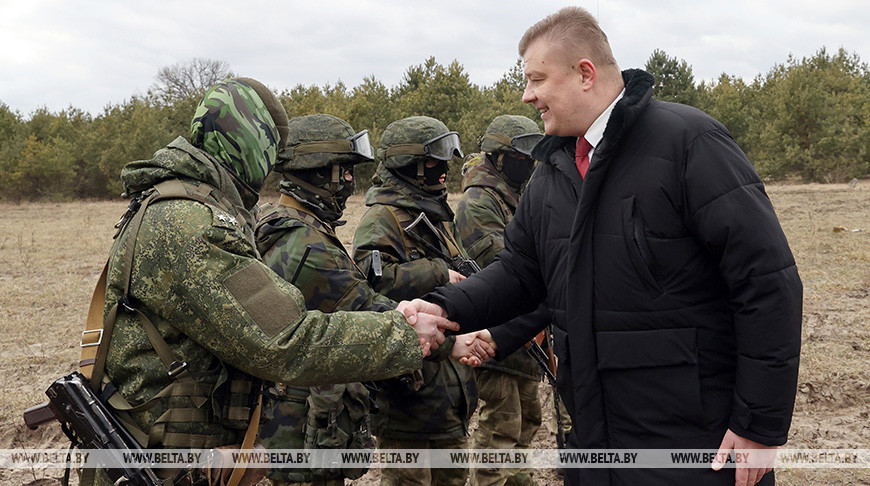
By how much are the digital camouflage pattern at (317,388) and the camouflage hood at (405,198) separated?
2.60 ft

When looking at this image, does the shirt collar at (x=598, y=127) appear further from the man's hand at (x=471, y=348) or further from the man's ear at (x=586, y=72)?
the man's hand at (x=471, y=348)

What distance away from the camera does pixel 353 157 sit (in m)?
4.07

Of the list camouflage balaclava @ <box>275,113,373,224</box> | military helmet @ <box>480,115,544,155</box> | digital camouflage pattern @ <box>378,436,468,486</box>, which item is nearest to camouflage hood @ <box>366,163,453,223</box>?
camouflage balaclava @ <box>275,113,373,224</box>

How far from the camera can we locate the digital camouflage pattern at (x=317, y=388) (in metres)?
3.52

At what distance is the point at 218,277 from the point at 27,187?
1585 inches

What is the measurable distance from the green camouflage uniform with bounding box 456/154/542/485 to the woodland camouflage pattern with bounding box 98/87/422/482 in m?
2.58

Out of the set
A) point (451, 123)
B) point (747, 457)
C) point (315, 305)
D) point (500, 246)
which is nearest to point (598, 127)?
point (747, 457)

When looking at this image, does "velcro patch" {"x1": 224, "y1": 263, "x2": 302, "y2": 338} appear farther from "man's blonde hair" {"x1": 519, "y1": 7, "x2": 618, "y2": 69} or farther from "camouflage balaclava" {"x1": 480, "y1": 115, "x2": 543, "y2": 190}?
"camouflage balaclava" {"x1": 480, "y1": 115, "x2": 543, "y2": 190}

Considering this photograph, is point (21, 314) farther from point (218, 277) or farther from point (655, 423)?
point (655, 423)

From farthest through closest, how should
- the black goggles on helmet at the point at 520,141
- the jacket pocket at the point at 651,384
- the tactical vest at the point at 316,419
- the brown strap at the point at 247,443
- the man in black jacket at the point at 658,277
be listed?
the black goggles on helmet at the point at 520,141 → the tactical vest at the point at 316,419 → the brown strap at the point at 247,443 → the jacket pocket at the point at 651,384 → the man in black jacket at the point at 658,277

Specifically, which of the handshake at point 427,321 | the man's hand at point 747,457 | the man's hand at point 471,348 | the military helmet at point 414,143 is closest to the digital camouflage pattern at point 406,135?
the military helmet at point 414,143

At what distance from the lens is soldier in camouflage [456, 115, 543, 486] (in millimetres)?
5016

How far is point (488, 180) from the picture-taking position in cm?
565

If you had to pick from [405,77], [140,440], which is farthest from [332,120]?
[405,77]
